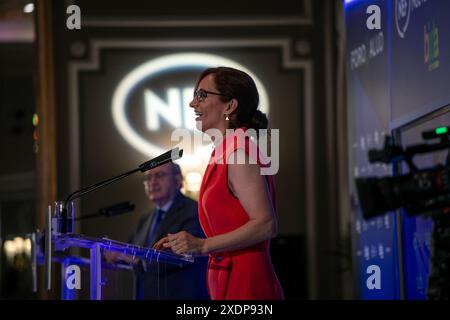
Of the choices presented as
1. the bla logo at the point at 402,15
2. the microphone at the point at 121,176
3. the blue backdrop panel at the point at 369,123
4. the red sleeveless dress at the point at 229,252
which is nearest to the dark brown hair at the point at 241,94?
the red sleeveless dress at the point at 229,252

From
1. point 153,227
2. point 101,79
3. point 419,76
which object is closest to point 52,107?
point 101,79

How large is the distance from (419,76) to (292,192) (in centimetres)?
250

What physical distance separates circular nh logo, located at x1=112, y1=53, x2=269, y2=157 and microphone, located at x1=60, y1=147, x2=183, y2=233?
302cm

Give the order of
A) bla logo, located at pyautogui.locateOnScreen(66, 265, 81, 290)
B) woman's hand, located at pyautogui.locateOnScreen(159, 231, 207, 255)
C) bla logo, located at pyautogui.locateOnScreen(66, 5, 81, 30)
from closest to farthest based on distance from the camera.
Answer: woman's hand, located at pyautogui.locateOnScreen(159, 231, 207, 255)
bla logo, located at pyautogui.locateOnScreen(66, 265, 81, 290)
bla logo, located at pyautogui.locateOnScreen(66, 5, 81, 30)

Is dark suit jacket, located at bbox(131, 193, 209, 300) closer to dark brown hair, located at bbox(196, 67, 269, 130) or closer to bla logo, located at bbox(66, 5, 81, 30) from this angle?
dark brown hair, located at bbox(196, 67, 269, 130)

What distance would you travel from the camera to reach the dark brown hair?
2.39 metres

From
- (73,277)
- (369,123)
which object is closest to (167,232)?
(73,277)

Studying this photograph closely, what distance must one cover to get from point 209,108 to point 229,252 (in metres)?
0.39

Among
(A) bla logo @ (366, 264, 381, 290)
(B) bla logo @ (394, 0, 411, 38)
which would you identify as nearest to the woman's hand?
(B) bla logo @ (394, 0, 411, 38)

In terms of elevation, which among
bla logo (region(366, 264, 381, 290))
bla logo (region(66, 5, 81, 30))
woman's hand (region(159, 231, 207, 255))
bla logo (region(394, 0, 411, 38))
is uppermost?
bla logo (region(66, 5, 81, 30))

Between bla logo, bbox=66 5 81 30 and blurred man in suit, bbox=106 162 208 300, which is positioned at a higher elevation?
bla logo, bbox=66 5 81 30

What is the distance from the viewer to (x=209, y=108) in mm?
2393

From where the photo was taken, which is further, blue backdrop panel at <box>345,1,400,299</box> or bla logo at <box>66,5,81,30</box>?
bla logo at <box>66,5,81,30</box>

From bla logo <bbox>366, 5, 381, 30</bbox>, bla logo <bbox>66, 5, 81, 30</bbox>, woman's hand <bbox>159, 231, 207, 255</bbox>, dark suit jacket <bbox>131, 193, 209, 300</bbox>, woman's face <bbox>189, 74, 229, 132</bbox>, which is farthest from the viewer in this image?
bla logo <bbox>66, 5, 81, 30</bbox>
